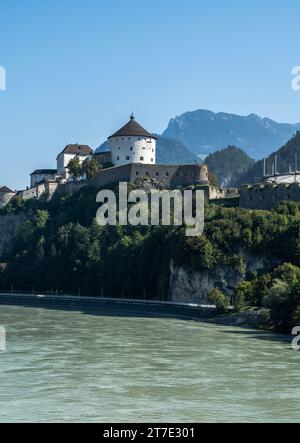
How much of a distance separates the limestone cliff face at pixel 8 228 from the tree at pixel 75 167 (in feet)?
21.7

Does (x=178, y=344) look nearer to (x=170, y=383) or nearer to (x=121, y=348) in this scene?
(x=121, y=348)

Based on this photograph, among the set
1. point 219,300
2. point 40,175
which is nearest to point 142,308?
point 219,300

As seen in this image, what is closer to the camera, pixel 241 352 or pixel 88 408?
pixel 88 408

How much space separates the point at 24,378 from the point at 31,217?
50.5 metres

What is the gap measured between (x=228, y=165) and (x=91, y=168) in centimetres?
8070

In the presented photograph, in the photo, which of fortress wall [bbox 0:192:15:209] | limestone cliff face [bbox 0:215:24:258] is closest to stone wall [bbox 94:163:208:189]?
limestone cliff face [bbox 0:215:24:258]

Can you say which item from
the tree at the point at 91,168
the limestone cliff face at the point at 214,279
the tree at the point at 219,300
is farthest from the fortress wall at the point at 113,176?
the tree at the point at 219,300

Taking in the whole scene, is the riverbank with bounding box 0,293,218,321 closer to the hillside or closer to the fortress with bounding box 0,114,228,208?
the hillside

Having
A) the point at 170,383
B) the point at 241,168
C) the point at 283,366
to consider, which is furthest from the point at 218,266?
the point at 241,168

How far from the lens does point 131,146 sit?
237 feet

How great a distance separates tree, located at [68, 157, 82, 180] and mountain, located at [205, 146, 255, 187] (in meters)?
73.4

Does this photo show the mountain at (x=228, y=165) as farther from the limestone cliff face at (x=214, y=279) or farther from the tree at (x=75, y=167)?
the limestone cliff face at (x=214, y=279)

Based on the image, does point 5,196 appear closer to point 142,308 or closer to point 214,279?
point 142,308

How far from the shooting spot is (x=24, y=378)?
2533 centimetres
